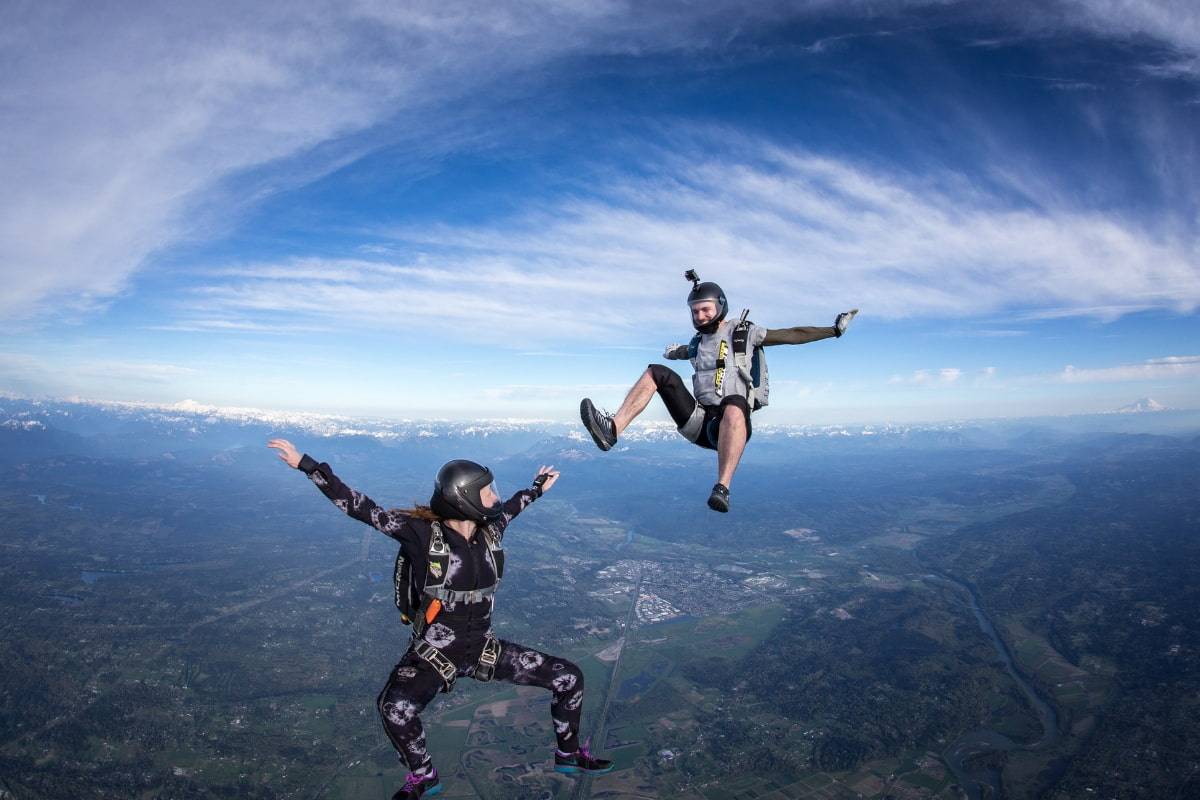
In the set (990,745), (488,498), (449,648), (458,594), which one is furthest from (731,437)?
(990,745)

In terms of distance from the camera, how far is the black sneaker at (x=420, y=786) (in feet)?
20.0

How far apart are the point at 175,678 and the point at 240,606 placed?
44877 millimetres

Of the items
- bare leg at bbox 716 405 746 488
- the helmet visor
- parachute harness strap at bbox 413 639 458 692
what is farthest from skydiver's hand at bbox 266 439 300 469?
bare leg at bbox 716 405 746 488

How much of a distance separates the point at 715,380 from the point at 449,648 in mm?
5015

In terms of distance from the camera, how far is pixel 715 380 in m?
7.49

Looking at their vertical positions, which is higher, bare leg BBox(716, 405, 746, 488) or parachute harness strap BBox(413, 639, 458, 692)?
bare leg BBox(716, 405, 746, 488)

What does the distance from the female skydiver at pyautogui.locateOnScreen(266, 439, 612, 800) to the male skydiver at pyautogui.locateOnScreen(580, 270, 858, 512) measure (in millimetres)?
1870

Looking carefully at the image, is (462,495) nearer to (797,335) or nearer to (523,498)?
(523,498)

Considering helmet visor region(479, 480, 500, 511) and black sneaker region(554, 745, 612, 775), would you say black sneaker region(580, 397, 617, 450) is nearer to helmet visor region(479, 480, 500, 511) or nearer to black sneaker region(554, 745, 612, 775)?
helmet visor region(479, 480, 500, 511)

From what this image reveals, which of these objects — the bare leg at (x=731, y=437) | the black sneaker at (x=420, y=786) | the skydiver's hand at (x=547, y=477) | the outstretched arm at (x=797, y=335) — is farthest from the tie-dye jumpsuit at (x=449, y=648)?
the outstretched arm at (x=797, y=335)

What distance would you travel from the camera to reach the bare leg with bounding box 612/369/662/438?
740 centimetres

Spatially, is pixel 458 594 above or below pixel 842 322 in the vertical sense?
below

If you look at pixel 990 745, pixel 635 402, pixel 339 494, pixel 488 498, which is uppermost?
pixel 635 402

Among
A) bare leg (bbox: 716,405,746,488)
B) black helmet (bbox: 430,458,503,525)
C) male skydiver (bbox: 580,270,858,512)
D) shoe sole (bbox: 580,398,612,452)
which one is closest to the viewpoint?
black helmet (bbox: 430,458,503,525)
